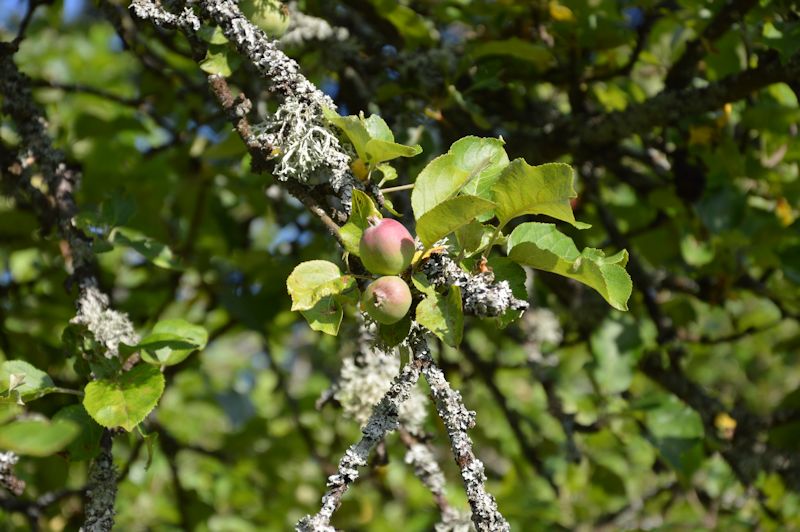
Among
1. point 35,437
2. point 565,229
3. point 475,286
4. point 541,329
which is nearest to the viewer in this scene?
point 35,437

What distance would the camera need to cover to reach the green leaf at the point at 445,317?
31.0 inches

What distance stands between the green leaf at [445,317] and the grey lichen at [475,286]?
2 cm

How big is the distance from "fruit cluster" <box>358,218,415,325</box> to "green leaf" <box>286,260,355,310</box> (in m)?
0.05

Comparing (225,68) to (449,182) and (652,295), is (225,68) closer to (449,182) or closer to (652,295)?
(449,182)

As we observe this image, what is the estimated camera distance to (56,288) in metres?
1.92

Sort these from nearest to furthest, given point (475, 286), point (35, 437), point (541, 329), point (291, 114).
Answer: point (35, 437) < point (475, 286) < point (291, 114) < point (541, 329)

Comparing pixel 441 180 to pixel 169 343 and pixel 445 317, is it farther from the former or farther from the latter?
pixel 169 343

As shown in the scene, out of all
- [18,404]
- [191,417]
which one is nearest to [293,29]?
[18,404]

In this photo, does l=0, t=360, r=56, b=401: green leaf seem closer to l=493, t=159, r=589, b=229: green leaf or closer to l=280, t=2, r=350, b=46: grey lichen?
l=493, t=159, r=589, b=229: green leaf

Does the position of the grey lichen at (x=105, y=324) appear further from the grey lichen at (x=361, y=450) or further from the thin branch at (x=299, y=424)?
the thin branch at (x=299, y=424)

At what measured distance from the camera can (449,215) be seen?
79 cm

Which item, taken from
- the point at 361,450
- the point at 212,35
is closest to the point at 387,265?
the point at 361,450

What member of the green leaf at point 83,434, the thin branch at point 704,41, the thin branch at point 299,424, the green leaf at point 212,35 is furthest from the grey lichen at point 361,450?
the thin branch at point 299,424

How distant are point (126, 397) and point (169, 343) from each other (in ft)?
0.39
